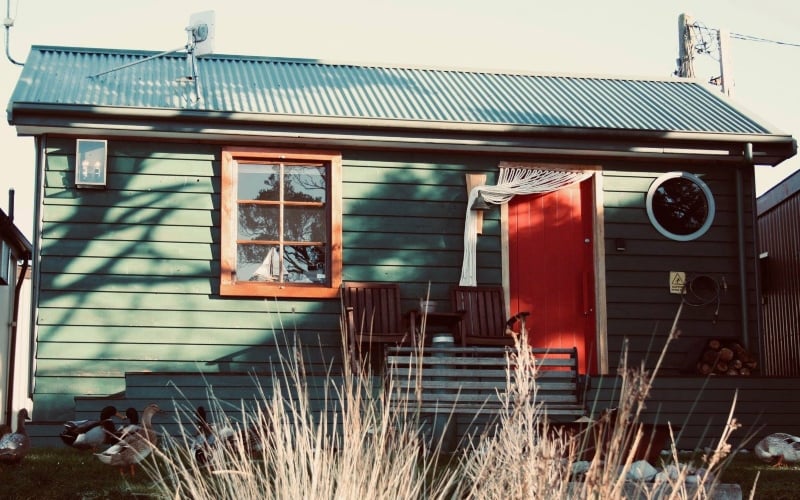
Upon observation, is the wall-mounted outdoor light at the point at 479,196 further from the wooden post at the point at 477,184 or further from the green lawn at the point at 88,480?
the green lawn at the point at 88,480

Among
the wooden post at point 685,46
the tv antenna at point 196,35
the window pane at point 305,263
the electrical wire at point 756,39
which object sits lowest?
the window pane at point 305,263

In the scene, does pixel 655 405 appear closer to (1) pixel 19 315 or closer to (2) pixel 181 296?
(2) pixel 181 296

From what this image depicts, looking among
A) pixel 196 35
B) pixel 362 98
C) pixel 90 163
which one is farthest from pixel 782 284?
pixel 90 163

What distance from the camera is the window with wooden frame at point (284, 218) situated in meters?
9.68

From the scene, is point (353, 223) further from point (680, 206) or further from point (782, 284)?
point (782, 284)

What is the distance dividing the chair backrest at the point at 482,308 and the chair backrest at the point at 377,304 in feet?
1.70

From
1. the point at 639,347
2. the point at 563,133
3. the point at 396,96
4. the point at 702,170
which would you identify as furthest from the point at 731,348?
the point at 396,96

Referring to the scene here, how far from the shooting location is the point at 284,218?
32.4 feet

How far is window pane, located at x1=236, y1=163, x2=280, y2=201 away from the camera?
9820 millimetres

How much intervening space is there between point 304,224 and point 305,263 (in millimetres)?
347

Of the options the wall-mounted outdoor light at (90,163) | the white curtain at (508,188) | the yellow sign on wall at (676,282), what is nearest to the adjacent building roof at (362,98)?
the wall-mounted outdoor light at (90,163)

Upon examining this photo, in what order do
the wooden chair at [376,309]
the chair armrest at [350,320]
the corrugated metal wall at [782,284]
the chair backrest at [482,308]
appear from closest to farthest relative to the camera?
the chair armrest at [350,320], the wooden chair at [376,309], the chair backrest at [482,308], the corrugated metal wall at [782,284]

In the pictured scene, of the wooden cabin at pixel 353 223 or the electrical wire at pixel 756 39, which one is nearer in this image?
the wooden cabin at pixel 353 223

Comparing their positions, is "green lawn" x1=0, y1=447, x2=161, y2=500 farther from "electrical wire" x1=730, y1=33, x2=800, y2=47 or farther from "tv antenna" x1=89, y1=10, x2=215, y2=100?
"electrical wire" x1=730, y1=33, x2=800, y2=47
